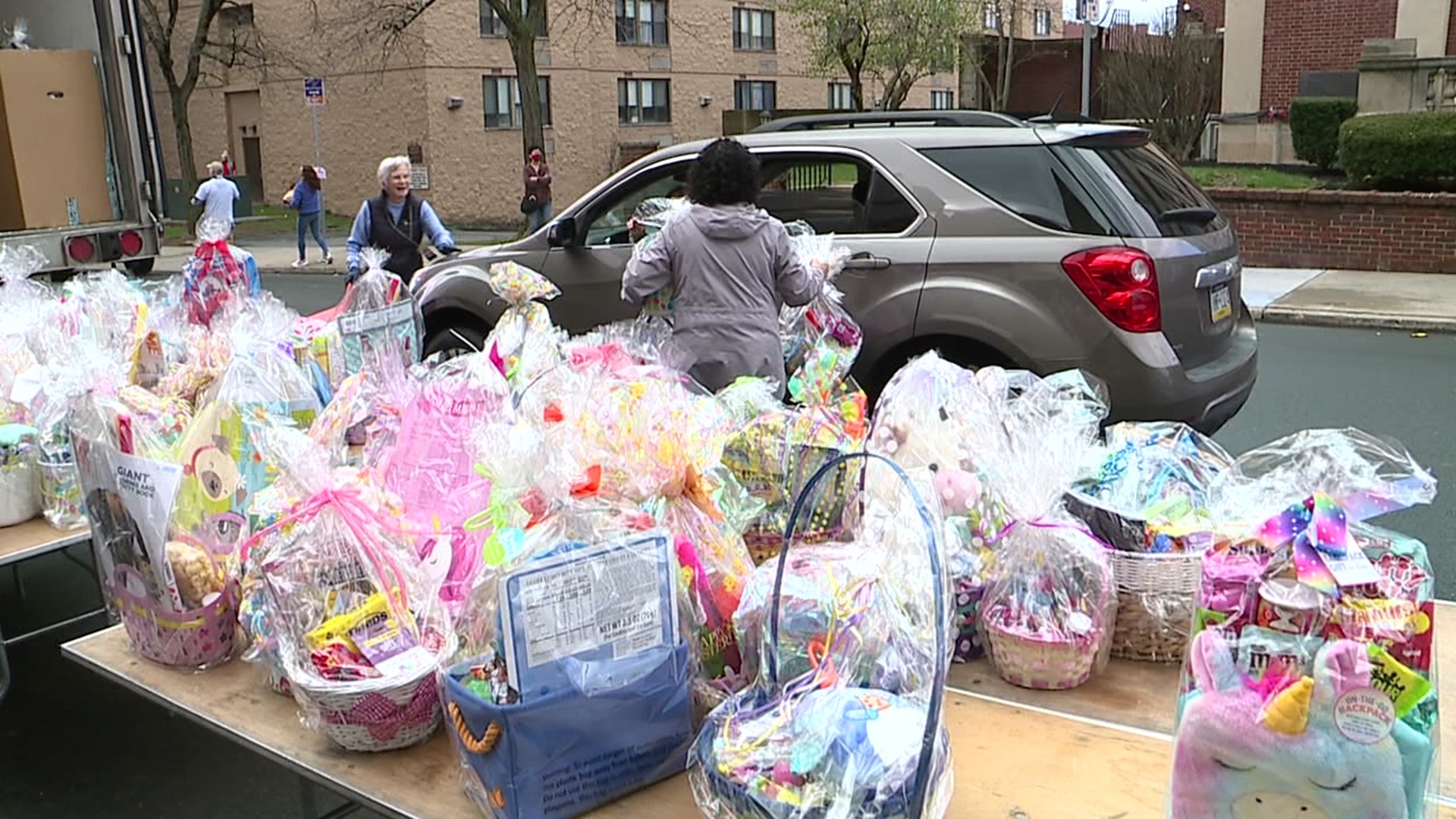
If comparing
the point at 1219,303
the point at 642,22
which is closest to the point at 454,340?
the point at 1219,303

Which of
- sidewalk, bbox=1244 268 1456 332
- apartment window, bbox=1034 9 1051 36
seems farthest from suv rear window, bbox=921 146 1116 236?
apartment window, bbox=1034 9 1051 36

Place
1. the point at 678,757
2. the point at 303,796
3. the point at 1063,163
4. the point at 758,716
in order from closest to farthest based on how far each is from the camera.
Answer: the point at 758,716 < the point at 678,757 < the point at 303,796 < the point at 1063,163

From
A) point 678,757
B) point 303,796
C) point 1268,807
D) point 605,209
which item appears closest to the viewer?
point 1268,807

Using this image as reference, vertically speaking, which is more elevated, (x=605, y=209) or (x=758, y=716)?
(x=605, y=209)

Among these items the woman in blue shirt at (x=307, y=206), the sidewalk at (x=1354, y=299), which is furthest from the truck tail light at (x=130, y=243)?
the woman in blue shirt at (x=307, y=206)

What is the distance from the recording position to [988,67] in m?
44.2

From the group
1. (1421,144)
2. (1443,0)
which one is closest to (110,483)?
(1421,144)

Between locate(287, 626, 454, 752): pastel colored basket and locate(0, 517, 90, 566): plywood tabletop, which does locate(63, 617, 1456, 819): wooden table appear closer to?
locate(287, 626, 454, 752): pastel colored basket

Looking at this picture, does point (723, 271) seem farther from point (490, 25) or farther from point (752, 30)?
point (752, 30)

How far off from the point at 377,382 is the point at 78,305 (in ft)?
5.59

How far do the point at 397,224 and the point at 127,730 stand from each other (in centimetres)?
445

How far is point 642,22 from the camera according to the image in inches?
1336

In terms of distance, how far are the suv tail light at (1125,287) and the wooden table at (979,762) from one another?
3.00 m

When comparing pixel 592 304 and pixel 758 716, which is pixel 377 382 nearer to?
pixel 758 716
